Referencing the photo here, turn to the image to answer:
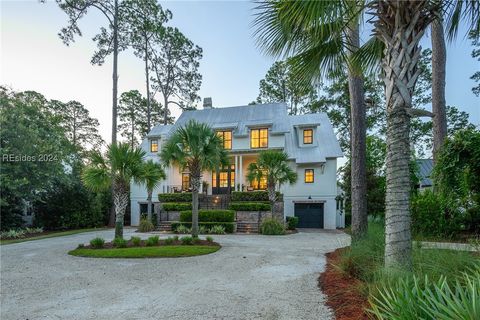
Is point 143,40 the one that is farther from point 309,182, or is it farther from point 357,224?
point 357,224

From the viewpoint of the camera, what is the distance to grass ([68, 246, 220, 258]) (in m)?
8.59

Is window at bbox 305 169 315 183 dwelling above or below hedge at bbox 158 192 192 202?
above

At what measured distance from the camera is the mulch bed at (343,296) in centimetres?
355

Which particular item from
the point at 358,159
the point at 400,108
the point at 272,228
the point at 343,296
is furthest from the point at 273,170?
the point at 400,108

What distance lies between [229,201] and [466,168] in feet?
43.1

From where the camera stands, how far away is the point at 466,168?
9.36m

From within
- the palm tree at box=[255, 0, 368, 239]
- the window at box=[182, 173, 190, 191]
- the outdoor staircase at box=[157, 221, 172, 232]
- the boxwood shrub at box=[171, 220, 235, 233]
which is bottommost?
the outdoor staircase at box=[157, 221, 172, 232]

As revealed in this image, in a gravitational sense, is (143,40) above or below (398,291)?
above

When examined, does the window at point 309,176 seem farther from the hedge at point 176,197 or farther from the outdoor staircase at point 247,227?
the hedge at point 176,197

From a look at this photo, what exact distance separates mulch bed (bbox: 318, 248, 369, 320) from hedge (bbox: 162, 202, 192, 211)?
12.9 metres

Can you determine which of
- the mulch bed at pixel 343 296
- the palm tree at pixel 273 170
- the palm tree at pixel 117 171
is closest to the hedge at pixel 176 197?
the palm tree at pixel 273 170

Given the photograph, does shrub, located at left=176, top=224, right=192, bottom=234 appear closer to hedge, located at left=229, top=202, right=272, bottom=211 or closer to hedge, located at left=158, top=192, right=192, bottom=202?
hedge, located at left=229, top=202, right=272, bottom=211

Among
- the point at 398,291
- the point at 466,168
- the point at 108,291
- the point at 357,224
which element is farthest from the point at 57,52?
the point at 466,168

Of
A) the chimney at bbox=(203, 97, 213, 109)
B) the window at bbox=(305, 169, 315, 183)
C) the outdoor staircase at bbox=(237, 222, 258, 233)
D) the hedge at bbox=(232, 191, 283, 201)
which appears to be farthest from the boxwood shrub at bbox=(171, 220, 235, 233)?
the chimney at bbox=(203, 97, 213, 109)
